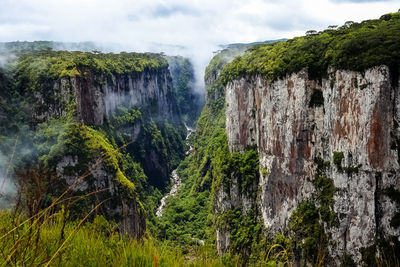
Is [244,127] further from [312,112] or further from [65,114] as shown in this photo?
[65,114]

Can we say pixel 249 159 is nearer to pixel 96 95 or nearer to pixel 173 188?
pixel 96 95

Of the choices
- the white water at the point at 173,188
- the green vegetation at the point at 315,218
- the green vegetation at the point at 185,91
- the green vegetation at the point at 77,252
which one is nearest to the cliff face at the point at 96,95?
the white water at the point at 173,188

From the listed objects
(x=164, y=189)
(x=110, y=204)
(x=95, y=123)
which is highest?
(x=95, y=123)

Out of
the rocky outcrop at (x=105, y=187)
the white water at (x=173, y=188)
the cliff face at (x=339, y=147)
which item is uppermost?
the cliff face at (x=339, y=147)

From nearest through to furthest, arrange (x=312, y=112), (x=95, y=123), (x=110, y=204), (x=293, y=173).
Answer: (x=312, y=112), (x=293, y=173), (x=110, y=204), (x=95, y=123)

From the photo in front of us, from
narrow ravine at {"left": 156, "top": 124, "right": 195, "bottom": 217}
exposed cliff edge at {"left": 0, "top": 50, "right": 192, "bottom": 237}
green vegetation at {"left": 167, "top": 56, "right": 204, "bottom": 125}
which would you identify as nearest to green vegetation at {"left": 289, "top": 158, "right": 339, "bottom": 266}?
exposed cliff edge at {"left": 0, "top": 50, "right": 192, "bottom": 237}

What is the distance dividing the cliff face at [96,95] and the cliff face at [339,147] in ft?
94.2

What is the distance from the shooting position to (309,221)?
3048cm


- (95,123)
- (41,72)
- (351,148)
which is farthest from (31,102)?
(351,148)

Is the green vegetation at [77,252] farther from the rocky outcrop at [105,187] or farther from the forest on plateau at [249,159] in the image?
the rocky outcrop at [105,187]

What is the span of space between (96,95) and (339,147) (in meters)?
41.9

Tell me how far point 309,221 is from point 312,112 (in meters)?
10.5

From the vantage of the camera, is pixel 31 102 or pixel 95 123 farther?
pixel 95 123

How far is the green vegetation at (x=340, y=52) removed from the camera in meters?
24.0
